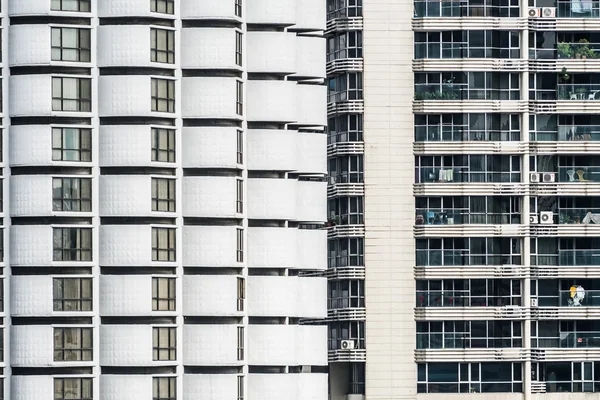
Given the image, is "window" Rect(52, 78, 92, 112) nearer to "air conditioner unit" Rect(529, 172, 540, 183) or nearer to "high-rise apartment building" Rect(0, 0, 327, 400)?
"high-rise apartment building" Rect(0, 0, 327, 400)

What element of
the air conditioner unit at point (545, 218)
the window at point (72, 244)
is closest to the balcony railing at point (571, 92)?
the air conditioner unit at point (545, 218)

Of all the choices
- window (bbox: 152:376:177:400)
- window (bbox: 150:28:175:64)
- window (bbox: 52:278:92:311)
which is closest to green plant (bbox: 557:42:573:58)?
window (bbox: 150:28:175:64)

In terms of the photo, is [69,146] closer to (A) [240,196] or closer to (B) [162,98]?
(B) [162,98]

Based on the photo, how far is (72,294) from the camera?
100 metres

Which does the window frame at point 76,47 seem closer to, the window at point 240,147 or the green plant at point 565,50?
the window at point 240,147

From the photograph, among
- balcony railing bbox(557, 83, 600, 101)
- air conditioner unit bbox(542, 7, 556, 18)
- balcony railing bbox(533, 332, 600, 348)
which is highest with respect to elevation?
air conditioner unit bbox(542, 7, 556, 18)

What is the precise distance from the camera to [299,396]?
343ft

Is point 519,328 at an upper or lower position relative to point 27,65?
lower

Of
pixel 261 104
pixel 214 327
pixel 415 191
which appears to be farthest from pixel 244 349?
pixel 415 191

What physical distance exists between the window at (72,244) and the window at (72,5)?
916 centimetres

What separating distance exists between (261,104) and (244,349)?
410 inches

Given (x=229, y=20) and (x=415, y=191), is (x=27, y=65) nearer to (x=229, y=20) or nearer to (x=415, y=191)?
(x=229, y=20)

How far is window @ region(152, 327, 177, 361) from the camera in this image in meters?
100

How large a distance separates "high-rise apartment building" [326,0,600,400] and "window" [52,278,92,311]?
1726 inches
